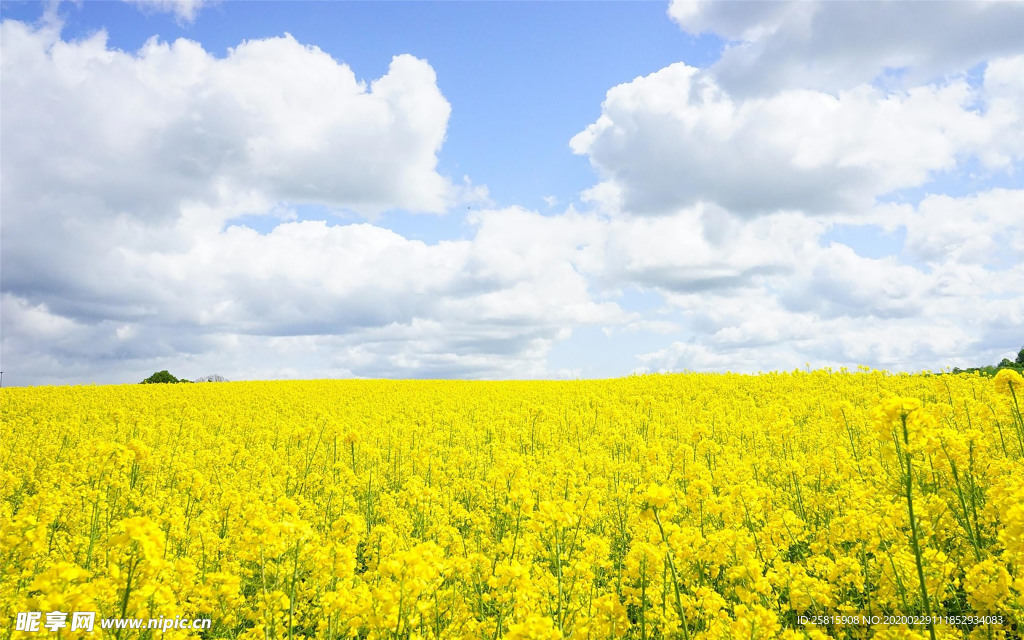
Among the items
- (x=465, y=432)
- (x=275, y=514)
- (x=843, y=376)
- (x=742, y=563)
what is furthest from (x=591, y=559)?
(x=843, y=376)

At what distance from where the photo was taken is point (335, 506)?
761cm

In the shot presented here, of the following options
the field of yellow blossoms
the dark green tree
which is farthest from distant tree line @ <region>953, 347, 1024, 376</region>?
the dark green tree

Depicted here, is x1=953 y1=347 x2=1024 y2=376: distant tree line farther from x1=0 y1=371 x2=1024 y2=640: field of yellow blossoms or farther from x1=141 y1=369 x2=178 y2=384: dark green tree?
x1=141 y1=369 x2=178 y2=384: dark green tree

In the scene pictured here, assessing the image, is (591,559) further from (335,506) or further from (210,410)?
(210,410)

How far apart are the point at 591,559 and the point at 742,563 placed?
1168 millimetres

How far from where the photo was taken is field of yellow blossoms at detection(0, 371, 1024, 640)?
3258 millimetres

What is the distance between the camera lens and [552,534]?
4.84 m

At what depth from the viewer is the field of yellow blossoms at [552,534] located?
3.26 m

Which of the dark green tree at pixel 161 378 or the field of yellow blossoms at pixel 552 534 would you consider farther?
the dark green tree at pixel 161 378

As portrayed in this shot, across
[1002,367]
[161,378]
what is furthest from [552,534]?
[161,378]

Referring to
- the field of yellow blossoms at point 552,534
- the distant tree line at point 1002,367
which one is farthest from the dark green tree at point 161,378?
the distant tree line at point 1002,367

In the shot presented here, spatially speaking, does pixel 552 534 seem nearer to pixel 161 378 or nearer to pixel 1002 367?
pixel 1002 367

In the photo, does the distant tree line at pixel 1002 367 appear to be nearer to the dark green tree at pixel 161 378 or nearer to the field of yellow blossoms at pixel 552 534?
the field of yellow blossoms at pixel 552 534

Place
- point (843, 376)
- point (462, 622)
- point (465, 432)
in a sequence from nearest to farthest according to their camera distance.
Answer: point (462, 622), point (465, 432), point (843, 376)
